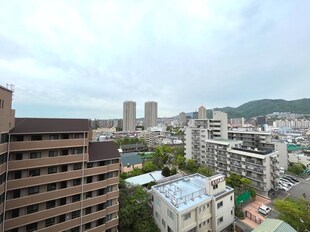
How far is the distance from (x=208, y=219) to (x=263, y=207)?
1018 centimetres

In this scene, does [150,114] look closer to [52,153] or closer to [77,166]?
[77,166]

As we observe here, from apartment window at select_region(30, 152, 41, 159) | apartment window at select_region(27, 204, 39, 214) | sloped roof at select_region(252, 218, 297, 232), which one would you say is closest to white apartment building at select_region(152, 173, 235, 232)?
sloped roof at select_region(252, 218, 297, 232)

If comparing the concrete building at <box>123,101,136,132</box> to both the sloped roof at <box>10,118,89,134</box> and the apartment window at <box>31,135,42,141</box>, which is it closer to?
the sloped roof at <box>10,118,89,134</box>

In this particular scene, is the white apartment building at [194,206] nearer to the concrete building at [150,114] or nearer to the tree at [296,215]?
the tree at [296,215]

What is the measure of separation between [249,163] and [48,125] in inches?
1193

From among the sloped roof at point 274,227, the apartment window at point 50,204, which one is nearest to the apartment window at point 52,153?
the apartment window at point 50,204

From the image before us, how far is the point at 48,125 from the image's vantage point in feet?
46.0

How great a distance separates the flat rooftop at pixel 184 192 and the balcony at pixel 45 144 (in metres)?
10.3

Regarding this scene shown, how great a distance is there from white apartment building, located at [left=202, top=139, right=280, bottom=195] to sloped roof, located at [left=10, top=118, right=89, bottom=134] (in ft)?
88.2

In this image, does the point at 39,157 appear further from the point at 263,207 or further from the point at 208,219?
the point at 263,207

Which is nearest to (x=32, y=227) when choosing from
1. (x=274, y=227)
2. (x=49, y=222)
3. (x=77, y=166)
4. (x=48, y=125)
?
(x=49, y=222)

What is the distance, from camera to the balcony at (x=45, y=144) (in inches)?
495

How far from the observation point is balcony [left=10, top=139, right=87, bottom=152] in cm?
1258

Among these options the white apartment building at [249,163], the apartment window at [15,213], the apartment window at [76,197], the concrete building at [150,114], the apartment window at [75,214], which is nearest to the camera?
the apartment window at [15,213]
